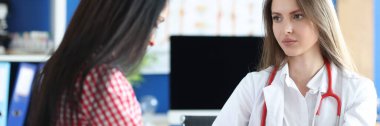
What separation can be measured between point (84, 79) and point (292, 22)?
0.85 m

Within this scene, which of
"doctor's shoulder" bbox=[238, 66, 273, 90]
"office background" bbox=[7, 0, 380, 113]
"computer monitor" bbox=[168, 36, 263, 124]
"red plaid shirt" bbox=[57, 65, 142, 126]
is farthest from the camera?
"office background" bbox=[7, 0, 380, 113]

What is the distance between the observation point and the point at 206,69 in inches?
95.9

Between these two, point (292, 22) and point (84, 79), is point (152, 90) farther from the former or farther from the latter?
point (84, 79)

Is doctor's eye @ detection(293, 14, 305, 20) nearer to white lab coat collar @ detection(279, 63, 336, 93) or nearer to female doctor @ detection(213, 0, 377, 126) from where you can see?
female doctor @ detection(213, 0, 377, 126)

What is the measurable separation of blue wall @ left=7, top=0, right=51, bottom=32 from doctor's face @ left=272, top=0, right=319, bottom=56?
1.18 metres

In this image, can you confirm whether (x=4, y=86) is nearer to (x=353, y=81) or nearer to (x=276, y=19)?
(x=276, y=19)

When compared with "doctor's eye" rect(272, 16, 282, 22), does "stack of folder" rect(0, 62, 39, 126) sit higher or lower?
lower

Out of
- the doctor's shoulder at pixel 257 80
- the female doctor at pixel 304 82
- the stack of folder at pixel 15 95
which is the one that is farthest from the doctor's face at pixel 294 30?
the stack of folder at pixel 15 95

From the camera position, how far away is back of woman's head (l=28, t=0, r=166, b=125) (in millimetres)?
968

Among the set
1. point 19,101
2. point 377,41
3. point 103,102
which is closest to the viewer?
point 103,102

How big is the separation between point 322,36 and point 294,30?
0.08 m

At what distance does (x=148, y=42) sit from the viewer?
1.02m

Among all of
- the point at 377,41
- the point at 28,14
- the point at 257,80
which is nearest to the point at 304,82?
the point at 257,80

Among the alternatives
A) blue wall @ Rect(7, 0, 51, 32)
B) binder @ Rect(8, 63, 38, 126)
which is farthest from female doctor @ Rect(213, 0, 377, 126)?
blue wall @ Rect(7, 0, 51, 32)
